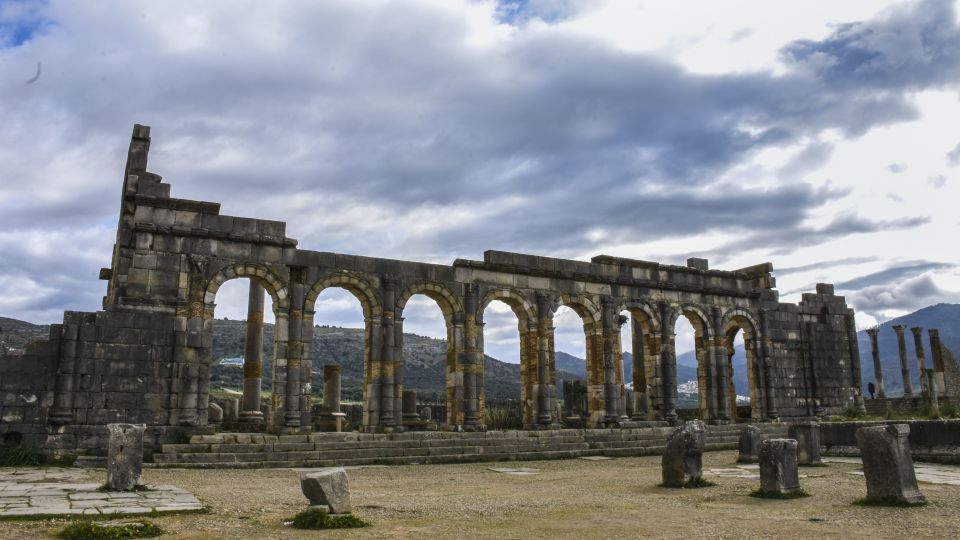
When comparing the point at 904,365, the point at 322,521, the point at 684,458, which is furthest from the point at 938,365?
the point at 322,521

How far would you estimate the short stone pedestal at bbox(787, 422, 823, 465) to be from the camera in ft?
50.8

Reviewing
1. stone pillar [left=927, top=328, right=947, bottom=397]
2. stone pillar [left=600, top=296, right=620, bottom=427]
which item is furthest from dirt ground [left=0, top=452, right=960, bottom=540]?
stone pillar [left=927, top=328, right=947, bottom=397]

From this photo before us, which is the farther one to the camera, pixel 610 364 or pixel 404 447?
pixel 610 364

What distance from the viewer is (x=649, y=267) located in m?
25.6

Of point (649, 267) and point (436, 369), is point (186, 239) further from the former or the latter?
point (436, 369)

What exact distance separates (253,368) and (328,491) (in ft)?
48.2

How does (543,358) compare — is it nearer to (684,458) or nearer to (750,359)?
(750,359)

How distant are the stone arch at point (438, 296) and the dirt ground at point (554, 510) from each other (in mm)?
7663

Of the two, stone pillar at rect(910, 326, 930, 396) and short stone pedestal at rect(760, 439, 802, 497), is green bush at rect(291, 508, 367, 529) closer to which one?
short stone pedestal at rect(760, 439, 802, 497)

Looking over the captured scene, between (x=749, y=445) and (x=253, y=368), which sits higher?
(x=253, y=368)

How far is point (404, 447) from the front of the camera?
18.6m

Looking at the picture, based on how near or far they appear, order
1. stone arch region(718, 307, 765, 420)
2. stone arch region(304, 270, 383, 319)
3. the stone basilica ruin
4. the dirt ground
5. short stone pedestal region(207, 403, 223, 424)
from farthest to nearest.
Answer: stone arch region(718, 307, 765, 420)
short stone pedestal region(207, 403, 223, 424)
stone arch region(304, 270, 383, 319)
the stone basilica ruin
the dirt ground

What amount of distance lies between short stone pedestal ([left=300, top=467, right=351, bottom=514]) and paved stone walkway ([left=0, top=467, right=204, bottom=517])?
1.45 m

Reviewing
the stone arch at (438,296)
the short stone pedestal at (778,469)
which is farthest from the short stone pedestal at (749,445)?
the stone arch at (438,296)
